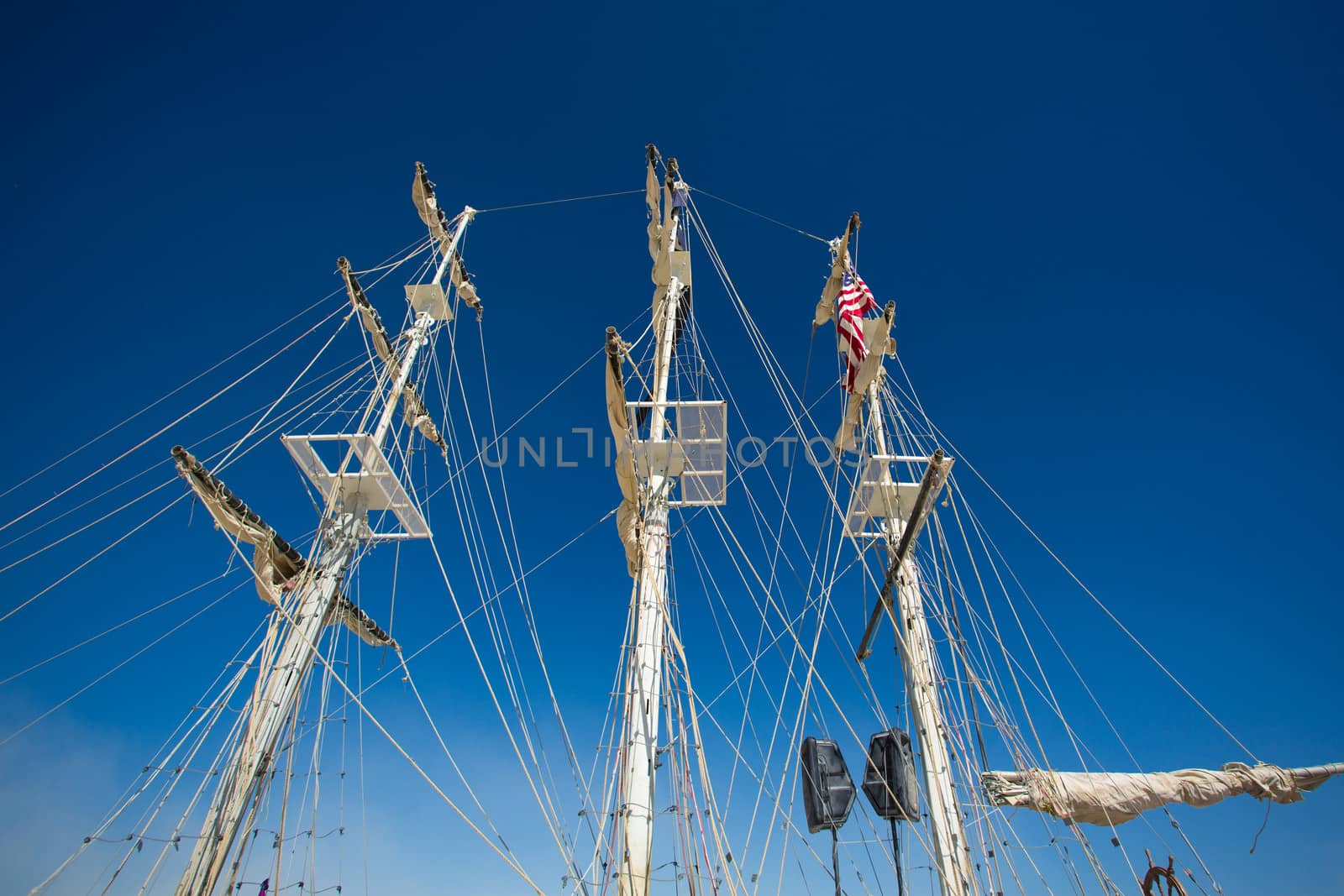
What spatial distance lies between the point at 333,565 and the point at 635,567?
7.04m

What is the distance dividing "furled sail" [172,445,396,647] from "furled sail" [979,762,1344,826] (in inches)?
647

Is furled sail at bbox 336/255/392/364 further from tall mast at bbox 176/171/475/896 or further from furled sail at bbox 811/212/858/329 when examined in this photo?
furled sail at bbox 811/212/858/329

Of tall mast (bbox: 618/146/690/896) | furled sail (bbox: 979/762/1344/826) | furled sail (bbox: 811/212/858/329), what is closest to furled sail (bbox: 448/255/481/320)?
tall mast (bbox: 618/146/690/896)

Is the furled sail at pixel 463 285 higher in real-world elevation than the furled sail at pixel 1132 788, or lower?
higher

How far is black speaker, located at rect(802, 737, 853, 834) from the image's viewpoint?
35.3 feet

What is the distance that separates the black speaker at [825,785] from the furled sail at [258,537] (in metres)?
10.8

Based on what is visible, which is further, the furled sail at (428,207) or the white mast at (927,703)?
the furled sail at (428,207)

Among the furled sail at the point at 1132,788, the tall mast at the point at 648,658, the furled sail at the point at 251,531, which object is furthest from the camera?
the furled sail at the point at 1132,788

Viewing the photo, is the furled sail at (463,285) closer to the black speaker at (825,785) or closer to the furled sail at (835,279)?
the furled sail at (835,279)

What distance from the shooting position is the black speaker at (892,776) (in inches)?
467

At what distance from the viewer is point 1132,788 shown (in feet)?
46.6

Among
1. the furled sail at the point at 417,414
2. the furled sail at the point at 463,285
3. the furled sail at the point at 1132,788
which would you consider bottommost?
the furled sail at the point at 1132,788

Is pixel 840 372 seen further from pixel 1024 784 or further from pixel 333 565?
pixel 333 565

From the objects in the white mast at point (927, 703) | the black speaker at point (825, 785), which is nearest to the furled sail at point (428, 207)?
the white mast at point (927, 703)
